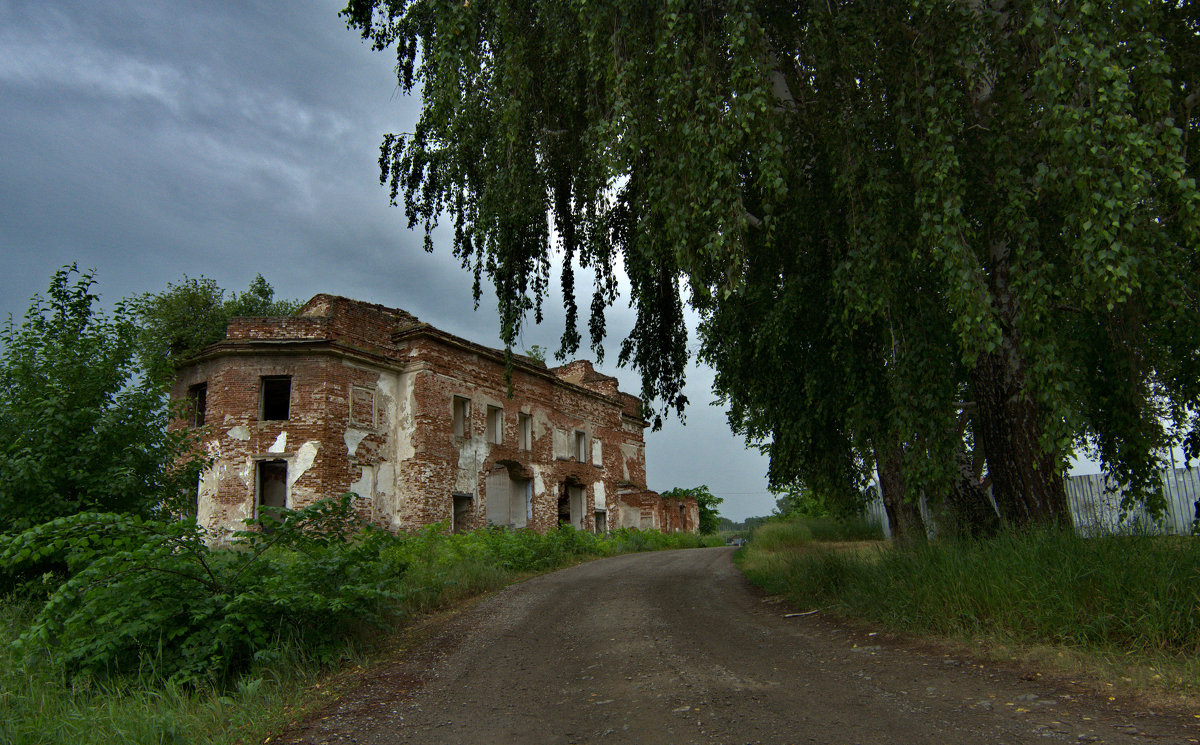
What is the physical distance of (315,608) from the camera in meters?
6.28

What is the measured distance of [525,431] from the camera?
25.5m

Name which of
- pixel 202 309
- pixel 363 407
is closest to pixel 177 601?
pixel 363 407

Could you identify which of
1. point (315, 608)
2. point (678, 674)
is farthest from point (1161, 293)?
point (315, 608)

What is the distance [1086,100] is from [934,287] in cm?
230

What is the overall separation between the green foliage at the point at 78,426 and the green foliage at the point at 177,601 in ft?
4.16

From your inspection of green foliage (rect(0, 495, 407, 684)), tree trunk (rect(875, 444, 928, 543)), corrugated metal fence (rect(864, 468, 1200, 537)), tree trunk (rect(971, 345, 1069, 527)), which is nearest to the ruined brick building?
green foliage (rect(0, 495, 407, 684))

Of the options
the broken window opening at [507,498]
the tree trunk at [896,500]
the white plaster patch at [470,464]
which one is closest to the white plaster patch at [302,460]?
the white plaster patch at [470,464]

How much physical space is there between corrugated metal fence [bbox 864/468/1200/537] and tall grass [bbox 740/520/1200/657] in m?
0.27

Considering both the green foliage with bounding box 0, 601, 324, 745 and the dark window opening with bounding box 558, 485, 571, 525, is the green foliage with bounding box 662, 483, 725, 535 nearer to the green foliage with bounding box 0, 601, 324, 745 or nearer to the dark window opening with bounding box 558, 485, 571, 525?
the dark window opening with bounding box 558, 485, 571, 525

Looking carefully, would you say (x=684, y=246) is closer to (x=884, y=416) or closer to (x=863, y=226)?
(x=863, y=226)

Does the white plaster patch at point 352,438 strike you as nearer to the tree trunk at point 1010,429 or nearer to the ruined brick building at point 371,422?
the ruined brick building at point 371,422

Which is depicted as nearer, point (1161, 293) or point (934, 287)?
point (1161, 293)

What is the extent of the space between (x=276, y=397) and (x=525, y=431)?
8.61m

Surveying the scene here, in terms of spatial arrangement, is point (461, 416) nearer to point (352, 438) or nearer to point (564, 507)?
point (352, 438)
